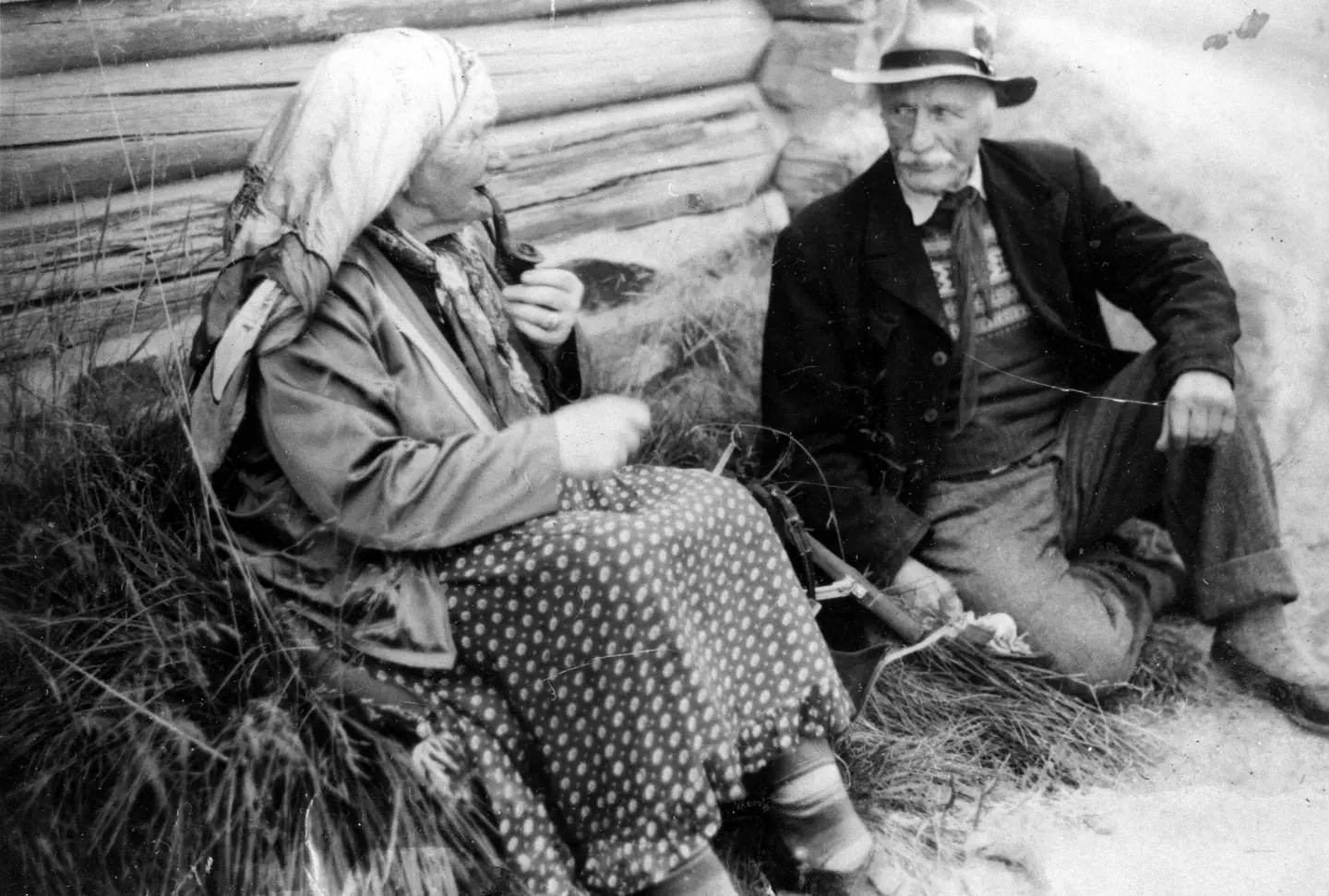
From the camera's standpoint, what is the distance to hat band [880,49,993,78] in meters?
2.80

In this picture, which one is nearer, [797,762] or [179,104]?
[797,762]

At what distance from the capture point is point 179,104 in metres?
2.49

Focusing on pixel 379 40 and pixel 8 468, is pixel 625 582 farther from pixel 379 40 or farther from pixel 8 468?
pixel 8 468

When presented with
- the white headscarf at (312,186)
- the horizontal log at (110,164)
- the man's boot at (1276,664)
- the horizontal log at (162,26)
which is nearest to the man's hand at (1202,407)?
the man's boot at (1276,664)

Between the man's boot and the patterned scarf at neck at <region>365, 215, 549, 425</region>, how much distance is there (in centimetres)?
176

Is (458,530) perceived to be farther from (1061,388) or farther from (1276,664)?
(1276,664)

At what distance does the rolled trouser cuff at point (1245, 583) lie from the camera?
2.89 metres

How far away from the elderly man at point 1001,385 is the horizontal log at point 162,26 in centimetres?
110

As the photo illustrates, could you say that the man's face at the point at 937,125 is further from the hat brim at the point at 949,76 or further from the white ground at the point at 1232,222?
the white ground at the point at 1232,222

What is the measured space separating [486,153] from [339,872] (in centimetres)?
129

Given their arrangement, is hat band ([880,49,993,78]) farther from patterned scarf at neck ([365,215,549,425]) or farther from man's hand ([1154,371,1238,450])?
patterned scarf at neck ([365,215,549,425])

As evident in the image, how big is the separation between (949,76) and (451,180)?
121 centimetres

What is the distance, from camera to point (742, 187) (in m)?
3.55

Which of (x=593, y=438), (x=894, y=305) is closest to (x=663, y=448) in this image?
(x=894, y=305)
